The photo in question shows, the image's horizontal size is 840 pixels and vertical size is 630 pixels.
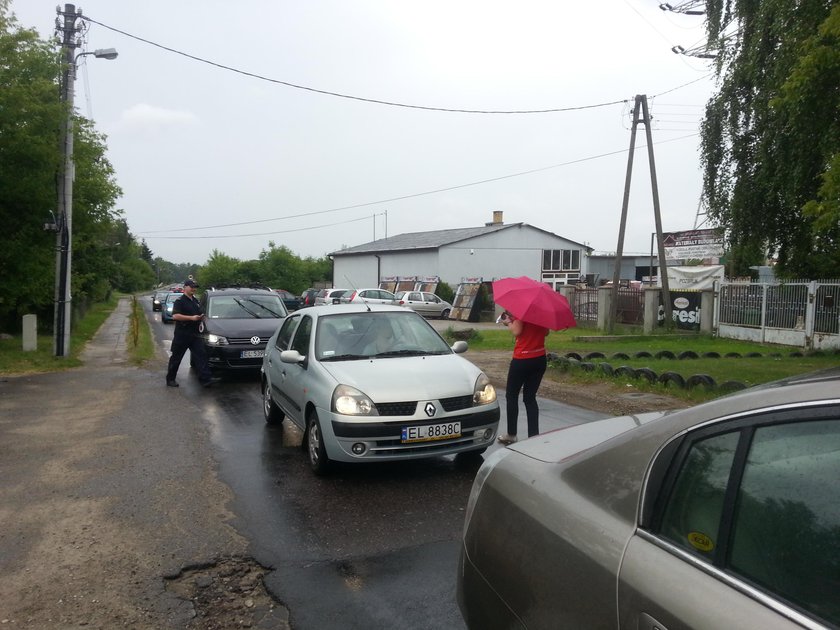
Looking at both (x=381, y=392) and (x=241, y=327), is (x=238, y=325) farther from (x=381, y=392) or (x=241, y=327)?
(x=381, y=392)

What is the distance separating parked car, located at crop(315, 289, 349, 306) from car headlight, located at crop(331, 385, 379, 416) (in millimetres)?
28829

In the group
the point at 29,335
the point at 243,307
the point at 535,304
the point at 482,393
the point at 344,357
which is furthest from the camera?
the point at 29,335

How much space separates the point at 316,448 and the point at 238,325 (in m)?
7.26

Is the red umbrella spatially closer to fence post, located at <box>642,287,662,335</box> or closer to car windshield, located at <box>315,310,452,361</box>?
car windshield, located at <box>315,310,452,361</box>

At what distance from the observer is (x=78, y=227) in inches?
827

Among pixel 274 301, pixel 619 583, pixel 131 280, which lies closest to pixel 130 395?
pixel 274 301

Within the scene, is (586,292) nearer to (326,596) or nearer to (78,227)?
(78,227)

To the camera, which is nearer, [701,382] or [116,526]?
[116,526]

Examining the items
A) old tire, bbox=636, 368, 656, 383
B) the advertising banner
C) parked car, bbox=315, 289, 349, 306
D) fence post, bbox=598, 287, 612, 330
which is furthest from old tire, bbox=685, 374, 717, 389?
the advertising banner

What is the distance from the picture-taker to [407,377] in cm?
623

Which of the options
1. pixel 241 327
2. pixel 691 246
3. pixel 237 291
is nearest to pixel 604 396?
pixel 241 327

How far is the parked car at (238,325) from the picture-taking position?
491 inches

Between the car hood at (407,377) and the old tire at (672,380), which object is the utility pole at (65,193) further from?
the old tire at (672,380)

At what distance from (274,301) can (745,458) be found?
13.1 metres
